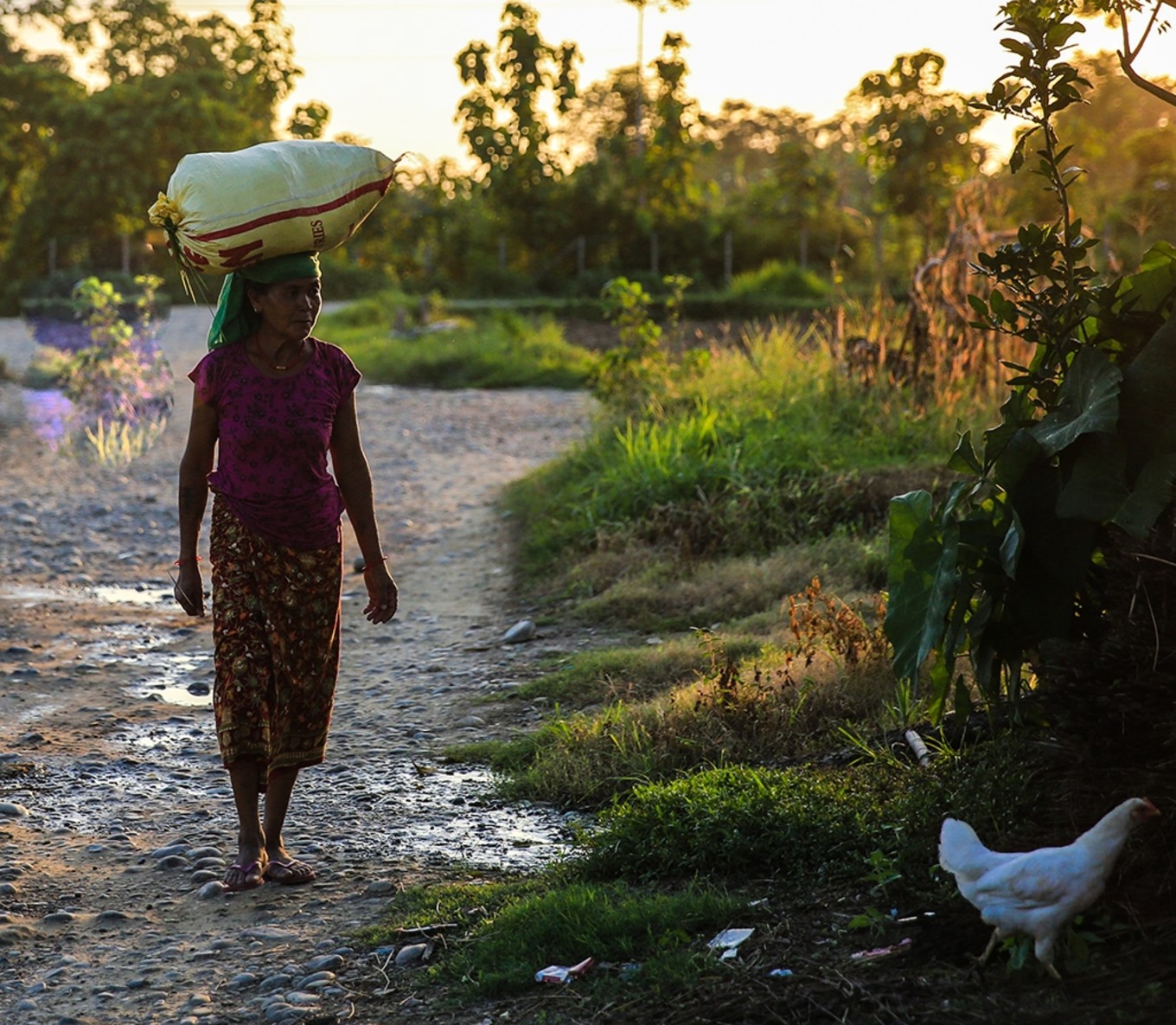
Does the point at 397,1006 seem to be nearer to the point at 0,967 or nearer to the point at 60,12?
the point at 0,967

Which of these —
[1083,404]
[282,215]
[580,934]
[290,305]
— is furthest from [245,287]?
[1083,404]

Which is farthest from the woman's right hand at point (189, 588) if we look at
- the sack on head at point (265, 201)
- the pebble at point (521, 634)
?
the pebble at point (521, 634)

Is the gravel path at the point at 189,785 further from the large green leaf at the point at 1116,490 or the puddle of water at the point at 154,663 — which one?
the large green leaf at the point at 1116,490

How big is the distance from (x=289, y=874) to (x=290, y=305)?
4.95 feet

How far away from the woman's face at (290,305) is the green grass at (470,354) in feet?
41.1

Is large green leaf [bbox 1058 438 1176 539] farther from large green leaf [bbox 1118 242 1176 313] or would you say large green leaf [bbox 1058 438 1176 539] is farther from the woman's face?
the woman's face

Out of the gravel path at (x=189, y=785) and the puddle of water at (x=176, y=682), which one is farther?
the puddle of water at (x=176, y=682)

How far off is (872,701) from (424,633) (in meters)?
2.67

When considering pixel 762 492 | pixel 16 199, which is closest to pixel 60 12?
pixel 16 199

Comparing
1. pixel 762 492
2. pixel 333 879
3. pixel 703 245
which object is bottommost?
pixel 333 879

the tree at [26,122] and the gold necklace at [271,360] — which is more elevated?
the tree at [26,122]

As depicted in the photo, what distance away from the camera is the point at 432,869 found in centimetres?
398

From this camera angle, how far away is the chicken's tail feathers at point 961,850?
111 inches

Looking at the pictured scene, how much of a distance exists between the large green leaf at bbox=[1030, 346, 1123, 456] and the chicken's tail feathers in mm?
976
